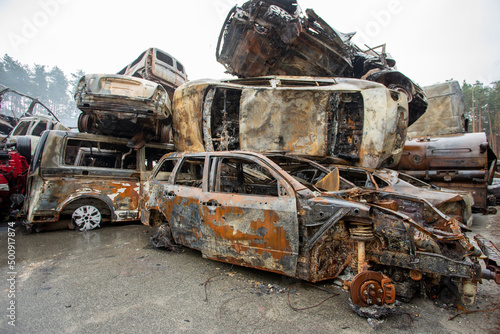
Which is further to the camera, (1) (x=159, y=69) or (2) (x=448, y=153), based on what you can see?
(1) (x=159, y=69)

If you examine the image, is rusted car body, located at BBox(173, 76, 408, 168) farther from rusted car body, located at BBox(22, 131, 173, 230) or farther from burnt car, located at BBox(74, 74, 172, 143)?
rusted car body, located at BBox(22, 131, 173, 230)

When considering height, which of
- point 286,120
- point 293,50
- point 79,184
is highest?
point 293,50

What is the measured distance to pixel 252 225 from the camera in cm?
241

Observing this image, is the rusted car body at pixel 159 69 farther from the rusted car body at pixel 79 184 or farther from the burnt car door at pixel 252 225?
the burnt car door at pixel 252 225

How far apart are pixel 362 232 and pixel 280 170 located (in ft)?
3.04

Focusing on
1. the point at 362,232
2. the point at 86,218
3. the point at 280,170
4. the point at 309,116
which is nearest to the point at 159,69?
the point at 86,218

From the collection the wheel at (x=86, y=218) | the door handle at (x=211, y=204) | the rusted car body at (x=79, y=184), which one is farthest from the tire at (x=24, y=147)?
the door handle at (x=211, y=204)

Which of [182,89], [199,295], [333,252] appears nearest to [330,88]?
[182,89]

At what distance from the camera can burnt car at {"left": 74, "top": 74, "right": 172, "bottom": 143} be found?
4293 mm

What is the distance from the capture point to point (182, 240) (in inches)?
121

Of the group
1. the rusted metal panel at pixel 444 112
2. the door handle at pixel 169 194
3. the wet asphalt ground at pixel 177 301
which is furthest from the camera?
the rusted metal panel at pixel 444 112

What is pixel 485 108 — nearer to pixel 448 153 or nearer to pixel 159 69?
pixel 448 153

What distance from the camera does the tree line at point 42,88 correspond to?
126 ft

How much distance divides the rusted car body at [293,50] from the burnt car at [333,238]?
4.56m
